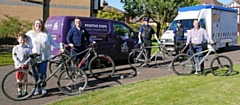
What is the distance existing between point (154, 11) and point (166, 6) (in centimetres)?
256

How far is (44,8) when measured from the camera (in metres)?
25.9

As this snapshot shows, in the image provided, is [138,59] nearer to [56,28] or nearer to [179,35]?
[179,35]

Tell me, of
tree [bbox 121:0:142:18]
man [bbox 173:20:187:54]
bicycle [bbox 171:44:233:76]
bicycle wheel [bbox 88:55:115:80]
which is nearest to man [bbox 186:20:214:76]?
bicycle [bbox 171:44:233:76]

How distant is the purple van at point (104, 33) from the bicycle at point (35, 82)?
10.3 ft

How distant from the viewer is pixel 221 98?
5309mm

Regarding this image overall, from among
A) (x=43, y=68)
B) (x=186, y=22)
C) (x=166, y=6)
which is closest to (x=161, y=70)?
(x=43, y=68)

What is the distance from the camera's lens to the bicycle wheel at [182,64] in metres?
8.25

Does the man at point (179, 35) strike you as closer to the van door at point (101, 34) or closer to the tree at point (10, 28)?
the van door at point (101, 34)

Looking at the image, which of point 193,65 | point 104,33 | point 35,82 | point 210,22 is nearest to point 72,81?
point 35,82

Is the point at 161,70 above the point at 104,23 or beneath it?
beneath

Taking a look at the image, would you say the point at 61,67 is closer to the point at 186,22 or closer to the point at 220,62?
the point at 220,62

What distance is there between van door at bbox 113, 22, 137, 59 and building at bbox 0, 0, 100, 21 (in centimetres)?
1595

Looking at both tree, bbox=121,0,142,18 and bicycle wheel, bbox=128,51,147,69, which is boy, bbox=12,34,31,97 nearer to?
bicycle wheel, bbox=128,51,147,69

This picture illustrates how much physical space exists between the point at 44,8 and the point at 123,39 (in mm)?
17169
